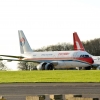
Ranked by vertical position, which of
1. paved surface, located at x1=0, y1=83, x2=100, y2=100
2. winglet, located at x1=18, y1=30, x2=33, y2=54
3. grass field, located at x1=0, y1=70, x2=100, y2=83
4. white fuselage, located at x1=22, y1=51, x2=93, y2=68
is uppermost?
winglet, located at x1=18, y1=30, x2=33, y2=54

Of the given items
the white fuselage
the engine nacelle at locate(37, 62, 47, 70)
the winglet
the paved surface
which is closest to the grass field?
the paved surface

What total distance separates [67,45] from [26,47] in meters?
82.9

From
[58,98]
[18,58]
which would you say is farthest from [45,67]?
[58,98]

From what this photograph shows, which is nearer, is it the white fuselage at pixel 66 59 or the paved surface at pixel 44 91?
the paved surface at pixel 44 91

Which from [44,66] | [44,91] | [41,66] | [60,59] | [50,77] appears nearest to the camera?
[44,91]

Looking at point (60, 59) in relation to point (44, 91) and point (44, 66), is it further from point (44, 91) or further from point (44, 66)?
point (44, 91)

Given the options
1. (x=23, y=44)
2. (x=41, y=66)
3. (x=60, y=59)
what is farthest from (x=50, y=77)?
(x=23, y=44)

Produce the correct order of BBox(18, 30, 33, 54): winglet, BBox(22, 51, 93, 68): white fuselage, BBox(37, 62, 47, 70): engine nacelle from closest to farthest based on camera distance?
BBox(22, 51, 93, 68): white fuselage
BBox(37, 62, 47, 70): engine nacelle
BBox(18, 30, 33, 54): winglet

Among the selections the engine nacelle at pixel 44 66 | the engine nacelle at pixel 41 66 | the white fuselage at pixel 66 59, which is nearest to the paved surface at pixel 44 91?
the white fuselage at pixel 66 59

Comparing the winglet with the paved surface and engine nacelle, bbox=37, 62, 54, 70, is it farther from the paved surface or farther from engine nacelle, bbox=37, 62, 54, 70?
the paved surface

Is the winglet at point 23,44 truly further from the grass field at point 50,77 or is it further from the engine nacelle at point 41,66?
the grass field at point 50,77

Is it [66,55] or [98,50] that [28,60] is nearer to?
[66,55]

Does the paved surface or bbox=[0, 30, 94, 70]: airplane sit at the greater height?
bbox=[0, 30, 94, 70]: airplane

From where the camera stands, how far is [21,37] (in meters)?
104
